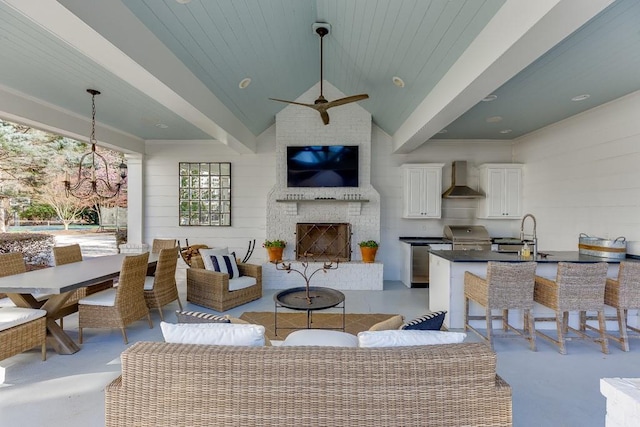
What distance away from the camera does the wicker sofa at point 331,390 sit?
1346 mm

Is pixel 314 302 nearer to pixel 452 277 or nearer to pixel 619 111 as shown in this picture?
pixel 452 277

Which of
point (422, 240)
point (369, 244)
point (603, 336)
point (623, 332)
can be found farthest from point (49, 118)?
point (623, 332)

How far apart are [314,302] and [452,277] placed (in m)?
1.81

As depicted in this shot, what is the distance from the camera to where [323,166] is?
5793 millimetres

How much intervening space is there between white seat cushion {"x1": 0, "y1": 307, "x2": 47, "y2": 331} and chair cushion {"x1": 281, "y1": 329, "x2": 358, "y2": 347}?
2375mm

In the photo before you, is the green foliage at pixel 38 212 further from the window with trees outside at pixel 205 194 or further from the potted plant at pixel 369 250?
the potted plant at pixel 369 250

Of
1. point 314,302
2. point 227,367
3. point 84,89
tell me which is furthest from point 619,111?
point 84,89

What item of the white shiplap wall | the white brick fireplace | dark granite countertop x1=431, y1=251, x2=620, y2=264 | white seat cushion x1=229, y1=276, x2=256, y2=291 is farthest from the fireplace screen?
the white shiplap wall

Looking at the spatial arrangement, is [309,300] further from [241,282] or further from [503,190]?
[503,190]

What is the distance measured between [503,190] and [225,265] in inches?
209

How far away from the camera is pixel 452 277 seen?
3693 mm

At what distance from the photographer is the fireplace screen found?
19.2 ft

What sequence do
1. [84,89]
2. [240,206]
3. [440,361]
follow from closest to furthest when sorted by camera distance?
[440,361] → [84,89] → [240,206]

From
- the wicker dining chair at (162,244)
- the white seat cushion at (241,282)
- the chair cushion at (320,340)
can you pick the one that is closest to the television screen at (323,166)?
the white seat cushion at (241,282)
